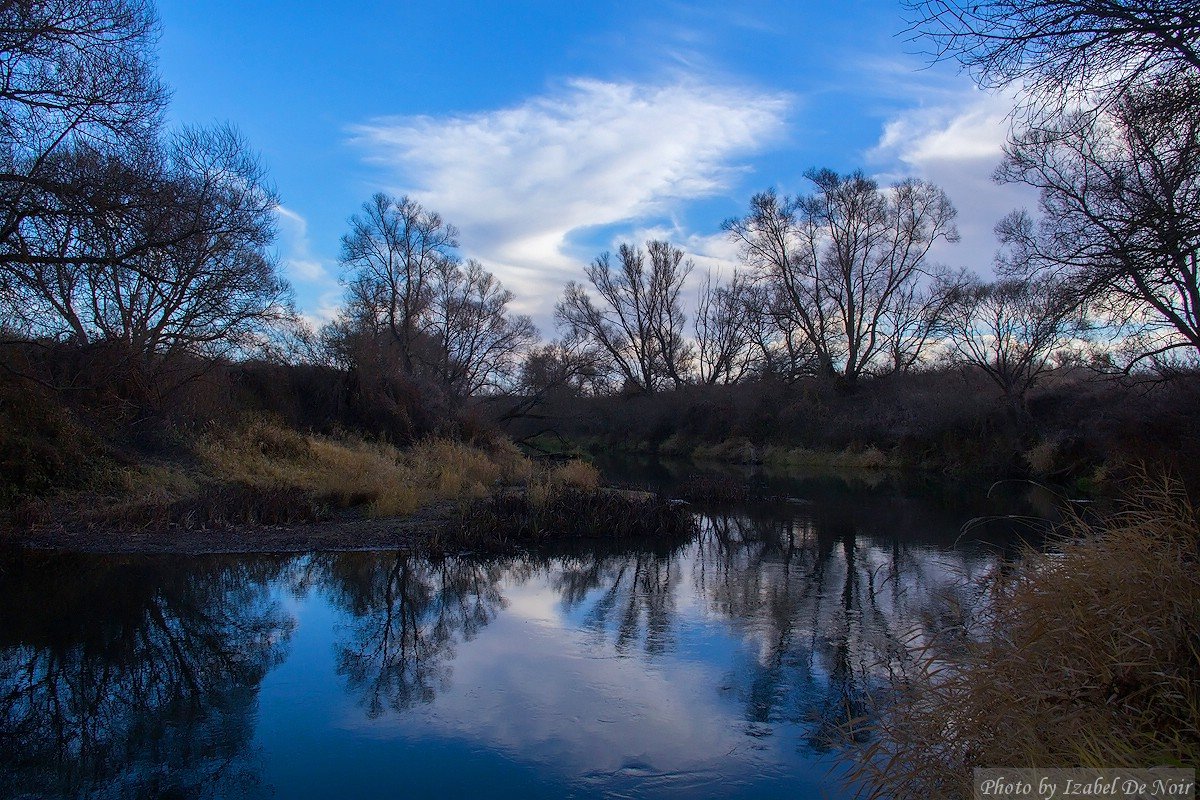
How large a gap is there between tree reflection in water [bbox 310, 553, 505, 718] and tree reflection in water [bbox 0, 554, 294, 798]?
2.82ft

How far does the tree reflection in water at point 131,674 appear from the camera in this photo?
5.04 m

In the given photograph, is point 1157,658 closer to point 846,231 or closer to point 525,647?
point 525,647

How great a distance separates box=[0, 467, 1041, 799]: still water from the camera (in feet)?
17.1

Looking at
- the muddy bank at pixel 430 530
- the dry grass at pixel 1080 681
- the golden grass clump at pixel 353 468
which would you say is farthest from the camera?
the golden grass clump at pixel 353 468

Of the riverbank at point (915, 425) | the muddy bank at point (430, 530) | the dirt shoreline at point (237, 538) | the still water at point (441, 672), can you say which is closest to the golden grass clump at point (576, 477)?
the muddy bank at point (430, 530)

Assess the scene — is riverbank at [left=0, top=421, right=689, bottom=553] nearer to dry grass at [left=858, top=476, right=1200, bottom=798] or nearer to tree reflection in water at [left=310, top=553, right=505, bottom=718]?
tree reflection in water at [left=310, top=553, right=505, bottom=718]

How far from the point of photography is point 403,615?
9336 mm

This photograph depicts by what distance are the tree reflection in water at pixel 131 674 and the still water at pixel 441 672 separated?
25 mm

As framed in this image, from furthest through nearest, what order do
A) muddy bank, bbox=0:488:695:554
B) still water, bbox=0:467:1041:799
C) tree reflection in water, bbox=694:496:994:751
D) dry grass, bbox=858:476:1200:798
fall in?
muddy bank, bbox=0:488:695:554 < tree reflection in water, bbox=694:496:994:751 < still water, bbox=0:467:1041:799 < dry grass, bbox=858:476:1200:798

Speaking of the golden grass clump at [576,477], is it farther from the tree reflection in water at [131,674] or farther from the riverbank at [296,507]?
the tree reflection in water at [131,674]

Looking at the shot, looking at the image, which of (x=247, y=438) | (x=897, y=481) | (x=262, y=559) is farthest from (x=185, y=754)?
(x=897, y=481)

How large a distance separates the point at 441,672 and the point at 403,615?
87.2 inches

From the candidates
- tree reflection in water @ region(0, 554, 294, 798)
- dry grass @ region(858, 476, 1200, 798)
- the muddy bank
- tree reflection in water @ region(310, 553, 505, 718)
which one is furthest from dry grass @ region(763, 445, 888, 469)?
dry grass @ region(858, 476, 1200, 798)

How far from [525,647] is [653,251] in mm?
52019
